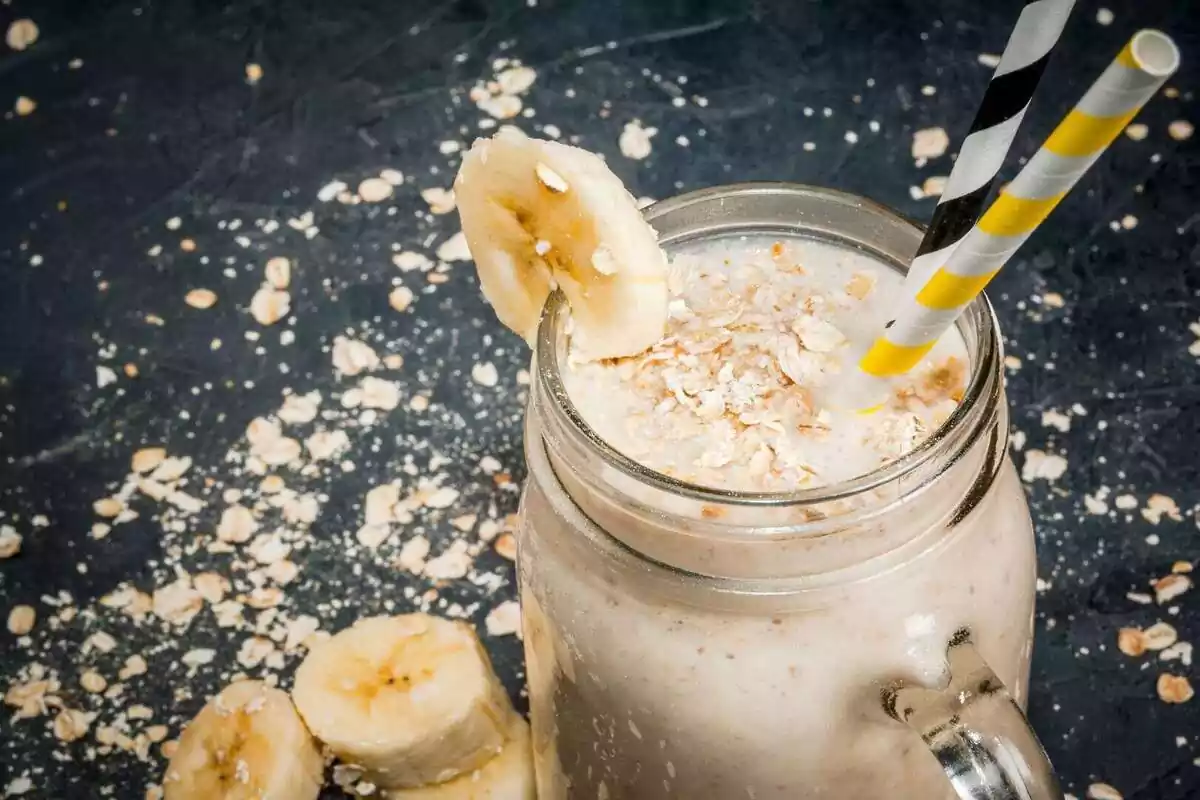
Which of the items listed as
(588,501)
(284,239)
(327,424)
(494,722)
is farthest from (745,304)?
(284,239)

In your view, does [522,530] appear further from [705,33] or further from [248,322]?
[705,33]

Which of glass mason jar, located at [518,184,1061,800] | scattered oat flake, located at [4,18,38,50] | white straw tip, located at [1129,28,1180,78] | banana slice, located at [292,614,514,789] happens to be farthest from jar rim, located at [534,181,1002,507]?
scattered oat flake, located at [4,18,38,50]

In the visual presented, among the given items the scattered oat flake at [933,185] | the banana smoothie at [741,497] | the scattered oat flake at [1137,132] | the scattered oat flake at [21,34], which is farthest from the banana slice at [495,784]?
the scattered oat flake at [21,34]

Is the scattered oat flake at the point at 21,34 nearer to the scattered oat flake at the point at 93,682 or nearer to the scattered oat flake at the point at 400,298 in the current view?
the scattered oat flake at the point at 400,298

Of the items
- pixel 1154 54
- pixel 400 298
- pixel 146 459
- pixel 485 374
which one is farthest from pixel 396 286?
pixel 1154 54

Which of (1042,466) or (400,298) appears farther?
(400,298)

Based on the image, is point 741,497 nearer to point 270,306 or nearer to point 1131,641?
point 1131,641
